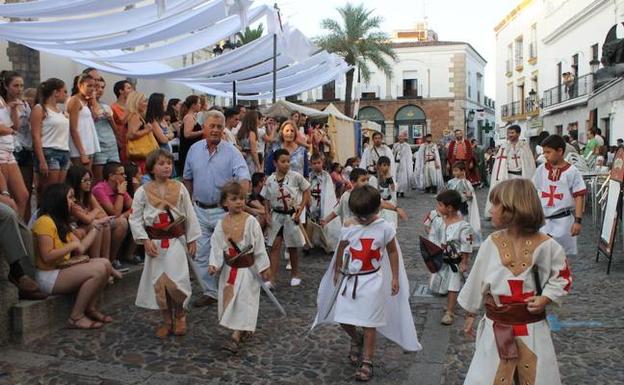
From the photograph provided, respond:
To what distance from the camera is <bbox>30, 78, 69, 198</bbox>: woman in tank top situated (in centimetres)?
636

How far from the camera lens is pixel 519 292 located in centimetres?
321

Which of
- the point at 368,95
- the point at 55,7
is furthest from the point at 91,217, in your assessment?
the point at 368,95

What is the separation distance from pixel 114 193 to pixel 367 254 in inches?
132

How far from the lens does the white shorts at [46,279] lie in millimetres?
5344

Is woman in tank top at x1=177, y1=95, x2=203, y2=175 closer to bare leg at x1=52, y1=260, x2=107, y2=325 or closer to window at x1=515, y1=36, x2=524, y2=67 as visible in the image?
bare leg at x1=52, y1=260, x2=107, y2=325

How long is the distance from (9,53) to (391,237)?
12.6 m

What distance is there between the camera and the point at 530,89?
4447 cm

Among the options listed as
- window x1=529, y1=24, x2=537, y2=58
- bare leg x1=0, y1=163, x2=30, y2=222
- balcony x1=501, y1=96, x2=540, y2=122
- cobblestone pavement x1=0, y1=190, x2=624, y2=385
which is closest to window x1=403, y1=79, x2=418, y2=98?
balcony x1=501, y1=96, x2=540, y2=122

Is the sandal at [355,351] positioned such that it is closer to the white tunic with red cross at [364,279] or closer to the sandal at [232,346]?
the white tunic with red cross at [364,279]

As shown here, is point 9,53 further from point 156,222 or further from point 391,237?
point 391,237

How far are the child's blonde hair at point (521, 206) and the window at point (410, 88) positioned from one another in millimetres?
52877

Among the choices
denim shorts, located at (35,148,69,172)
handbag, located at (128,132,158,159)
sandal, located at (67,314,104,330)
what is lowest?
sandal, located at (67,314,104,330)

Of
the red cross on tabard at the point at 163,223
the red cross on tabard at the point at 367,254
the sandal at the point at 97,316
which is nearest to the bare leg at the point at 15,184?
the sandal at the point at 97,316

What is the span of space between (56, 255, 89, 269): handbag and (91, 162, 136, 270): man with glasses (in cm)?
106
